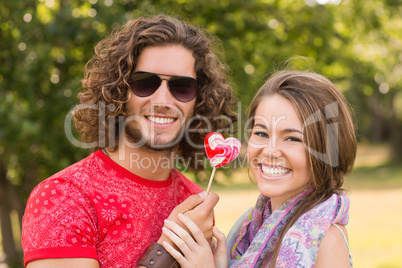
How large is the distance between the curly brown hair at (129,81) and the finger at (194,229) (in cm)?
62

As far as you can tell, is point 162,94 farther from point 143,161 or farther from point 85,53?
point 85,53

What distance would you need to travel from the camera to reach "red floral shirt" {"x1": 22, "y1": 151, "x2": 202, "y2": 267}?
210 centimetres

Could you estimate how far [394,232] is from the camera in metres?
10.4

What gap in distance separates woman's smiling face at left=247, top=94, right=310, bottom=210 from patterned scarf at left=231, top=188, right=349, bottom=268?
0.11m

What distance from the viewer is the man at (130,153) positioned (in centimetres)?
213

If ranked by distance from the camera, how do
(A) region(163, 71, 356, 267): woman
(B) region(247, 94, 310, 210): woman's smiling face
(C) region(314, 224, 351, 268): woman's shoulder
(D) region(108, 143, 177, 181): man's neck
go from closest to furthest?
(C) region(314, 224, 351, 268): woman's shoulder, (A) region(163, 71, 356, 267): woman, (B) region(247, 94, 310, 210): woman's smiling face, (D) region(108, 143, 177, 181): man's neck

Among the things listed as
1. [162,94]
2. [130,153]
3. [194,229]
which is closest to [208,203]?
[194,229]

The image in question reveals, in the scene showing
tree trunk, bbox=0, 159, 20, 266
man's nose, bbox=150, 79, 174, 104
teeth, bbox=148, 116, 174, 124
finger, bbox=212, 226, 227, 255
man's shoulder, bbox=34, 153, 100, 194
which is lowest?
tree trunk, bbox=0, 159, 20, 266

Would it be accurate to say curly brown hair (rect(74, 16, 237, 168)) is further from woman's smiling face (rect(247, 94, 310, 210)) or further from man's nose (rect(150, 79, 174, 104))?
woman's smiling face (rect(247, 94, 310, 210))

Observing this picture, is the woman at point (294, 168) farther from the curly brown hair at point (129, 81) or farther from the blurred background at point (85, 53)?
the blurred background at point (85, 53)

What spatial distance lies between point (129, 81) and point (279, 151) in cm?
98

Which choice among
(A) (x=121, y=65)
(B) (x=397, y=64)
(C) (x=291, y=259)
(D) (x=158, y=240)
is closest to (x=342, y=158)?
(C) (x=291, y=259)

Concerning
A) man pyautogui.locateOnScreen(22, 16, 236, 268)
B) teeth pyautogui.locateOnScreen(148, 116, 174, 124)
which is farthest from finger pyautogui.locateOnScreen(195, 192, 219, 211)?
teeth pyautogui.locateOnScreen(148, 116, 174, 124)

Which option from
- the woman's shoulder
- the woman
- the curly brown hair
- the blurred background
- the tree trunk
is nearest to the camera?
the woman's shoulder
